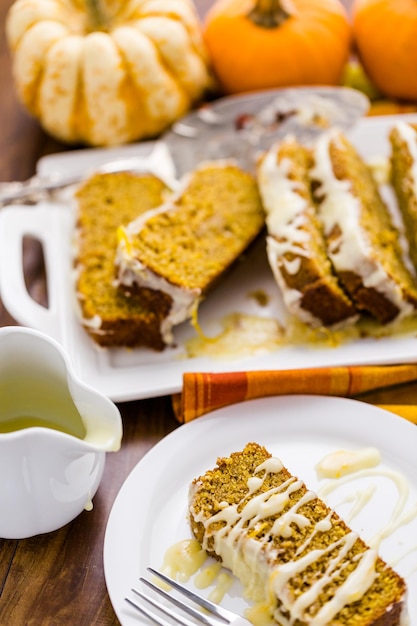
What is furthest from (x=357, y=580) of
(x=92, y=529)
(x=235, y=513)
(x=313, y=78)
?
(x=313, y=78)

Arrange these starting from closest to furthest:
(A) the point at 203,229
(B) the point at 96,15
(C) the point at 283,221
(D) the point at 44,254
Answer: (C) the point at 283,221
(A) the point at 203,229
(D) the point at 44,254
(B) the point at 96,15

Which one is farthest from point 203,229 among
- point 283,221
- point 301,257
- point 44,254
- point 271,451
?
point 271,451

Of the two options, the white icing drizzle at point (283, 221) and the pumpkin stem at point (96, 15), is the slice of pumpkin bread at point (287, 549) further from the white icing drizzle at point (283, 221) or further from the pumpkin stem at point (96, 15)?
the pumpkin stem at point (96, 15)

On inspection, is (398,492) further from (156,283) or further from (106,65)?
(106,65)

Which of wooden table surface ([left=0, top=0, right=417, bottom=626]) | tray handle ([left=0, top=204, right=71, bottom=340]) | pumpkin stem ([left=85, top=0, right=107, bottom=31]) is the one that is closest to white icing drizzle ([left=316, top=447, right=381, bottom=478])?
wooden table surface ([left=0, top=0, right=417, bottom=626])

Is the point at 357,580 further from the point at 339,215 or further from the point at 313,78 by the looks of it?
the point at 313,78

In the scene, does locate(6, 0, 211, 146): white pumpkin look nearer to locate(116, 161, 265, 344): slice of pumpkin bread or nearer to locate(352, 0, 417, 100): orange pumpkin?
locate(116, 161, 265, 344): slice of pumpkin bread
